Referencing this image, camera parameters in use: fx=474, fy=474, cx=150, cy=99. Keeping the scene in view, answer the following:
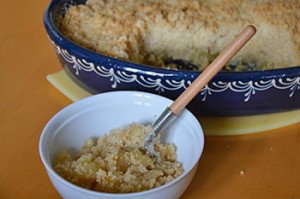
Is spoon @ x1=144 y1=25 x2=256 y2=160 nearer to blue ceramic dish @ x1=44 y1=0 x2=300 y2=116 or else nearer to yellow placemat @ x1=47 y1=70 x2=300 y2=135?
blue ceramic dish @ x1=44 y1=0 x2=300 y2=116

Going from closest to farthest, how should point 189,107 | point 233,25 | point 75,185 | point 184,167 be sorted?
1. point 75,185
2. point 184,167
3. point 189,107
4. point 233,25

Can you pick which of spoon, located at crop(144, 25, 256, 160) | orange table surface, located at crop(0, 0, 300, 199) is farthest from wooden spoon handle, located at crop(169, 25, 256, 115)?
orange table surface, located at crop(0, 0, 300, 199)

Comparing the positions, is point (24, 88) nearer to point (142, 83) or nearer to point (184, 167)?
point (142, 83)

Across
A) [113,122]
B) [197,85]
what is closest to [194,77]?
[197,85]

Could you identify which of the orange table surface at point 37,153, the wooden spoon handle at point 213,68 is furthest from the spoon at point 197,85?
the orange table surface at point 37,153

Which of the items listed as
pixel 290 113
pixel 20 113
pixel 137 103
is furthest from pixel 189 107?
pixel 20 113

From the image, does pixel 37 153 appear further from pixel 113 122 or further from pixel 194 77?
pixel 194 77

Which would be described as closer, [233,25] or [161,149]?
[161,149]
